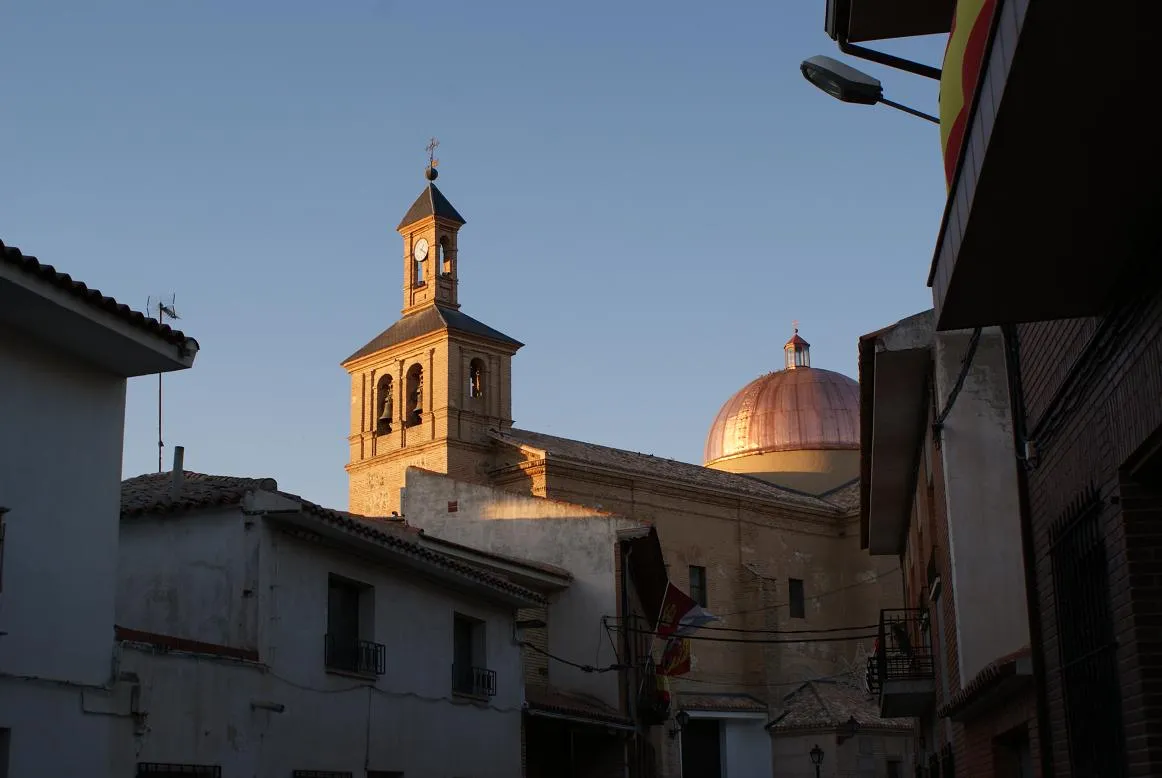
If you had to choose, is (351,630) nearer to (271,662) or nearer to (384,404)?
(271,662)

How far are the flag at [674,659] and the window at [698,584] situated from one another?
17.4 m

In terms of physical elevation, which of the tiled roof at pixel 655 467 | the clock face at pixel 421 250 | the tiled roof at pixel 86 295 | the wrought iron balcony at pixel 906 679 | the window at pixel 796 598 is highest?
the clock face at pixel 421 250

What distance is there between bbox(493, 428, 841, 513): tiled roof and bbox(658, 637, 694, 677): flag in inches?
597

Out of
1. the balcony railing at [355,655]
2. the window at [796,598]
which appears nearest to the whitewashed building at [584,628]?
the balcony railing at [355,655]

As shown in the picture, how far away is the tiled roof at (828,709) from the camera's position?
139 feet

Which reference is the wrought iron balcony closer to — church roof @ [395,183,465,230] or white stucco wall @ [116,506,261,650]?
white stucco wall @ [116,506,261,650]

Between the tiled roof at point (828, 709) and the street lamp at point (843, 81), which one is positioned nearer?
the street lamp at point (843, 81)

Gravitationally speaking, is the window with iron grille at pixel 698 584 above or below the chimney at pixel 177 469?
above

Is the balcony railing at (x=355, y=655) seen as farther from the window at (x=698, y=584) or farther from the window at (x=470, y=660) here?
the window at (x=698, y=584)

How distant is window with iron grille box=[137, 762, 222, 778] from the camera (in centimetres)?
1280

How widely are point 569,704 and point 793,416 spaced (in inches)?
1422

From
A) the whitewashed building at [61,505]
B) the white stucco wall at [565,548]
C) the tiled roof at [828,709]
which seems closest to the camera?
the whitewashed building at [61,505]

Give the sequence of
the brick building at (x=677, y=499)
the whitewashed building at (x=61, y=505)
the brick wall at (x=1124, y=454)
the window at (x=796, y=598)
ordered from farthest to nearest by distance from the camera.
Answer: the window at (x=796, y=598) < the brick building at (x=677, y=499) < the whitewashed building at (x=61, y=505) < the brick wall at (x=1124, y=454)

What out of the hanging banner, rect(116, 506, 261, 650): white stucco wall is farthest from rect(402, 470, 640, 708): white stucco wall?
the hanging banner
